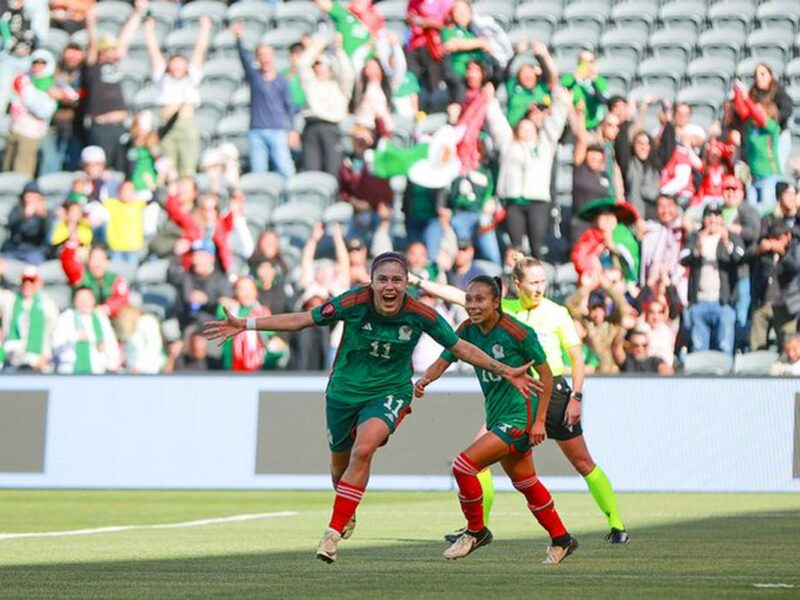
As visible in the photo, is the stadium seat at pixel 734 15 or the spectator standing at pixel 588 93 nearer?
the spectator standing at pixel 588 93

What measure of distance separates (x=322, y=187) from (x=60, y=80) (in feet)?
13.8

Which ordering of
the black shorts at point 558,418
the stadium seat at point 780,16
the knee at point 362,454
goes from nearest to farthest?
1. the knee at point 362,454
2. the black shorts at point 558,418
3. the stadium seat at point 780,16

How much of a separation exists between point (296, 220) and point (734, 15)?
23.8 ft

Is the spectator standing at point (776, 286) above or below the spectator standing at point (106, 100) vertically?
below

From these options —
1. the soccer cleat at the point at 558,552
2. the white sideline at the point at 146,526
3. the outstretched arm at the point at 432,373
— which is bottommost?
the white sideline at the point at 146,526

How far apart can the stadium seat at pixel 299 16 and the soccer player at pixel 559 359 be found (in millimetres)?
15188

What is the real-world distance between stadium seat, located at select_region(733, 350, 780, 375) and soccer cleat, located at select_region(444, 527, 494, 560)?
936 centimetres

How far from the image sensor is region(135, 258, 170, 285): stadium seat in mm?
22188

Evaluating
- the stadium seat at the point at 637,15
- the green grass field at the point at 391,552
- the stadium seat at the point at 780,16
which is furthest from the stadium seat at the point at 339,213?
the stadium seat at the point at 780,16

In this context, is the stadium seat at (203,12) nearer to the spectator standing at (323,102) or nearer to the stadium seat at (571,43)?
the spectator standing at (323,102)

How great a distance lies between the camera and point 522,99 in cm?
2194

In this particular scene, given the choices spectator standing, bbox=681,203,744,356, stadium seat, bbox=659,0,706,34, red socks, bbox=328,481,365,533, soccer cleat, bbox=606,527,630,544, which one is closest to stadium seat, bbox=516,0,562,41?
stadium seat, bbox=659,0,706,34

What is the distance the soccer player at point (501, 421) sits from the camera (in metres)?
10.7

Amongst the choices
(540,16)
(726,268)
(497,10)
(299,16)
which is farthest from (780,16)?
(299,16)
